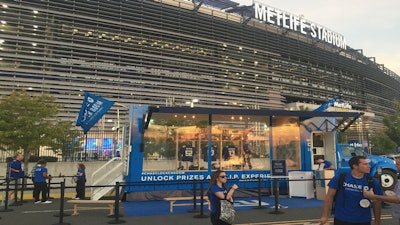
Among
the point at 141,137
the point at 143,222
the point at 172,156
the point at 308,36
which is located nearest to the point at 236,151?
the point at 172,156

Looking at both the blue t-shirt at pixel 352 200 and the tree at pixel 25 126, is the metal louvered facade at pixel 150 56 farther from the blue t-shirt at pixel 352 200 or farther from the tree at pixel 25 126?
the blue t-shirt at pixel 352 200

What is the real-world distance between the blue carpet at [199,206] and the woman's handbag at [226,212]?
519cm

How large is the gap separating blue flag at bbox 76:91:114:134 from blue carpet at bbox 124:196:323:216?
3.84 meters

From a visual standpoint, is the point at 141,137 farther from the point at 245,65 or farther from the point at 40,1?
the point at 245,65

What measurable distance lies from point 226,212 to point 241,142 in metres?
11.1

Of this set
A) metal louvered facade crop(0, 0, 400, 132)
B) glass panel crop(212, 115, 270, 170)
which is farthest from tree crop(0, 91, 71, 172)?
metal louvered facade crop(0, 0, 400, 132)

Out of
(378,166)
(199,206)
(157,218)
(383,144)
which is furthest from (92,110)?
(383,144)

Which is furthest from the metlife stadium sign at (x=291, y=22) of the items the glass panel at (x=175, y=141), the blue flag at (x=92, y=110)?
the blue flag at (x=92, y=110)

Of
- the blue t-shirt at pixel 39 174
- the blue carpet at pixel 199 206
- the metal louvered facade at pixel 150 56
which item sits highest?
the metal louvered facade at pixel 150 56

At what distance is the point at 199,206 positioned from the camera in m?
11.2

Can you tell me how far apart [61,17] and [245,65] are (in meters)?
27.7

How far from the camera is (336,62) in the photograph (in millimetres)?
66188

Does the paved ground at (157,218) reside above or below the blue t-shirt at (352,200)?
below

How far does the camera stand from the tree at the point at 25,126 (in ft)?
57.5
